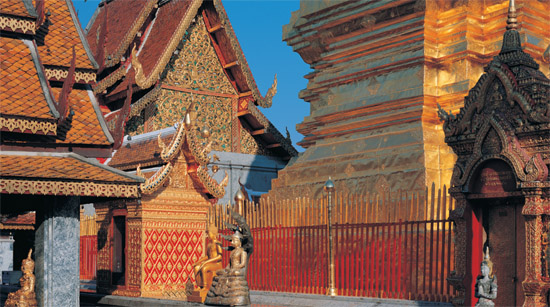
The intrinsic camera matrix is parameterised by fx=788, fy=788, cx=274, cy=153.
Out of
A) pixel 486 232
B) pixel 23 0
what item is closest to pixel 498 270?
pixel 486 232

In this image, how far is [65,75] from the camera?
10.7 meters

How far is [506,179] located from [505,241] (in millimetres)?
728

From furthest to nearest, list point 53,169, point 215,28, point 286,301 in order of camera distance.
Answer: point 215,28 → point 286,301 → point 53,169

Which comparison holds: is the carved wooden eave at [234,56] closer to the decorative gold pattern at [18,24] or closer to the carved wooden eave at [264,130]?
the carved wooden eave at [264,130]

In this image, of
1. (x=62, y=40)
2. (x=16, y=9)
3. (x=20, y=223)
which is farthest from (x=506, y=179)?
(x=20, y=223)

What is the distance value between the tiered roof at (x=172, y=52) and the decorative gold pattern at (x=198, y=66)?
0.53ft

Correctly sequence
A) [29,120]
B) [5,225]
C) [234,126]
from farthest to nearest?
[234,126]
[5,225]
[29,120]

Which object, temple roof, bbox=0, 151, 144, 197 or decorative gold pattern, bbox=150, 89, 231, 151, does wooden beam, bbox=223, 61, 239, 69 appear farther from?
temple roof, bbox=0, 151, 144, 197

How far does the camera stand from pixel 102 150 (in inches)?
408

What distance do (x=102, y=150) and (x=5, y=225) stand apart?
32.7 feet

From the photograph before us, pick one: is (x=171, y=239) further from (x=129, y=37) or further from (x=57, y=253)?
(x=129, y=37)

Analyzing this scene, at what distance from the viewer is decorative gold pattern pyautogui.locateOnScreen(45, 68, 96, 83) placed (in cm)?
1057

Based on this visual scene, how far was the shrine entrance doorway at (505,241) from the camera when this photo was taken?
28.4 ft

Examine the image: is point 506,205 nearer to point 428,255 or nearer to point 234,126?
point 428,255
